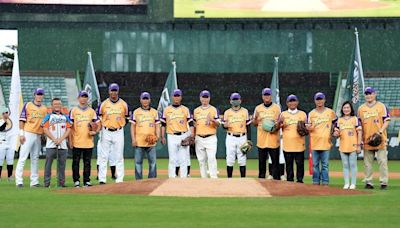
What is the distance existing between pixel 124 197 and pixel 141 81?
29729mm

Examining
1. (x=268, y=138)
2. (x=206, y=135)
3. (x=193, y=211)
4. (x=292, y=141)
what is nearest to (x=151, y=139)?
(x=206, y=135)

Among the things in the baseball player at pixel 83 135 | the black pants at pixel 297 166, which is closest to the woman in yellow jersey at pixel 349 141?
the black pants at pixel 297 166

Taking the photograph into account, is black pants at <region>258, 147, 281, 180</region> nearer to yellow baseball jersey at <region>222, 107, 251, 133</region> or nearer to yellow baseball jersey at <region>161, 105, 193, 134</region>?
yellow baseball jersey at <region>222, 107, 251, 133</region>

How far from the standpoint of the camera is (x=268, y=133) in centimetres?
1830

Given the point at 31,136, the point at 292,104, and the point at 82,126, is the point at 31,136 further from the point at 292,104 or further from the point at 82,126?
the point at 292,104

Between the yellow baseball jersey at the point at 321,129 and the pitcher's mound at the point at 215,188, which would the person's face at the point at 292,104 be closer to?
the yellow baseball jersey at the point at 321,129

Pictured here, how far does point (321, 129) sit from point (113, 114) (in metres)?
3.91

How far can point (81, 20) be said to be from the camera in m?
42.0

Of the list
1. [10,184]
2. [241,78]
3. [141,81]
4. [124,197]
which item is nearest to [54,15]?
[141,81]

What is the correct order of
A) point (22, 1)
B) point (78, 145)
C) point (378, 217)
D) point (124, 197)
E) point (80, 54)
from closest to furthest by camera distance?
point (378, 217)
point (124, 197)
point (78, 145)
point (22, 1)
point (80, 54)

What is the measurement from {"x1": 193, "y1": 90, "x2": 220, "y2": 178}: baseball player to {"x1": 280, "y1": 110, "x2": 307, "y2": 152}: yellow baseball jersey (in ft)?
4.24

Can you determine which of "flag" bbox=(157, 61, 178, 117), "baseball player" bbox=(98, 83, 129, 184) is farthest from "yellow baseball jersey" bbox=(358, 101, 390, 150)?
"flag" bbox=(157, 61, 178, 117)

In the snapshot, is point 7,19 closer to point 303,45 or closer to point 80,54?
point 80,54

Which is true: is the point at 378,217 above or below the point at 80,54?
below
